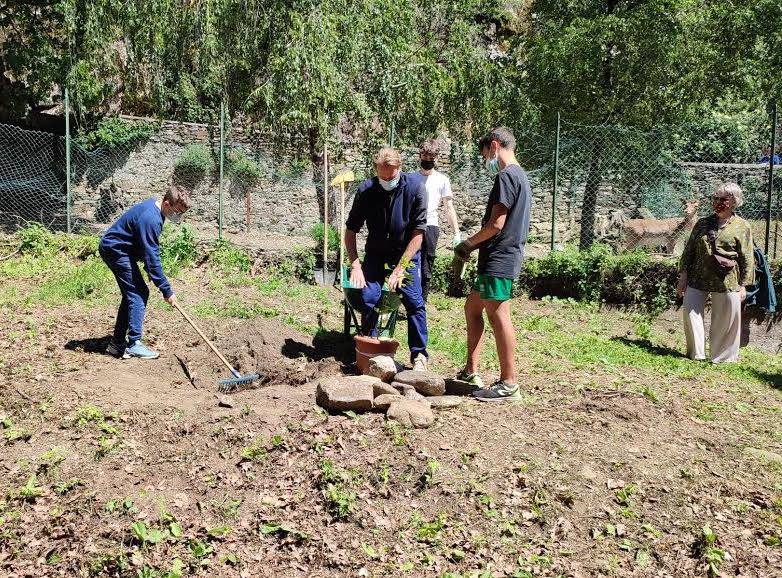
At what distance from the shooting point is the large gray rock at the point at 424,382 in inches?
203

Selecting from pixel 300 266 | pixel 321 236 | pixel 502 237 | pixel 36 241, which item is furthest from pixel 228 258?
pixel 502 237

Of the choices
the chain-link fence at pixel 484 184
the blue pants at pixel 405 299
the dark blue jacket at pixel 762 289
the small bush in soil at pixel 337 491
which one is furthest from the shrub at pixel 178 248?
the dark blue jacket at pixel 762 289

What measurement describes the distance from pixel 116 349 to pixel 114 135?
10.3 meters

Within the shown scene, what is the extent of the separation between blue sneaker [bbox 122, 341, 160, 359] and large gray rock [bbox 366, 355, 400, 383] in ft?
6.93

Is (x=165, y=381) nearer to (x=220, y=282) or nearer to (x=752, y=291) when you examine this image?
(x=220, y=282)

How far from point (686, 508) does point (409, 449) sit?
158cm

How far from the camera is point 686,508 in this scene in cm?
400

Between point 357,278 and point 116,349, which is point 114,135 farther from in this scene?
point 357,278

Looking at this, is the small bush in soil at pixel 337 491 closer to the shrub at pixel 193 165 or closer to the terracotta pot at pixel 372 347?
the terracotta pot at pixel 372 347

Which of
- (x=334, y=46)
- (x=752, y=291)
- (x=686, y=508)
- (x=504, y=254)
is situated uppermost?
(x=334, y=46)

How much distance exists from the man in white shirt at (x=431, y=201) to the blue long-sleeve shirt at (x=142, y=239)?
2.28m

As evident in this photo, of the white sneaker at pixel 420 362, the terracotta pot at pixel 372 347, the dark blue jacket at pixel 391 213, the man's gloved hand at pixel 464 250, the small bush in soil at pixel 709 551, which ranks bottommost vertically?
the small bush in soil at pixel 709 551

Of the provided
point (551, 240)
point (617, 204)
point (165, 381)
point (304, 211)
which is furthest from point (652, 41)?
point (165, 381)

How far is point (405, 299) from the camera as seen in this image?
18.9 ft
